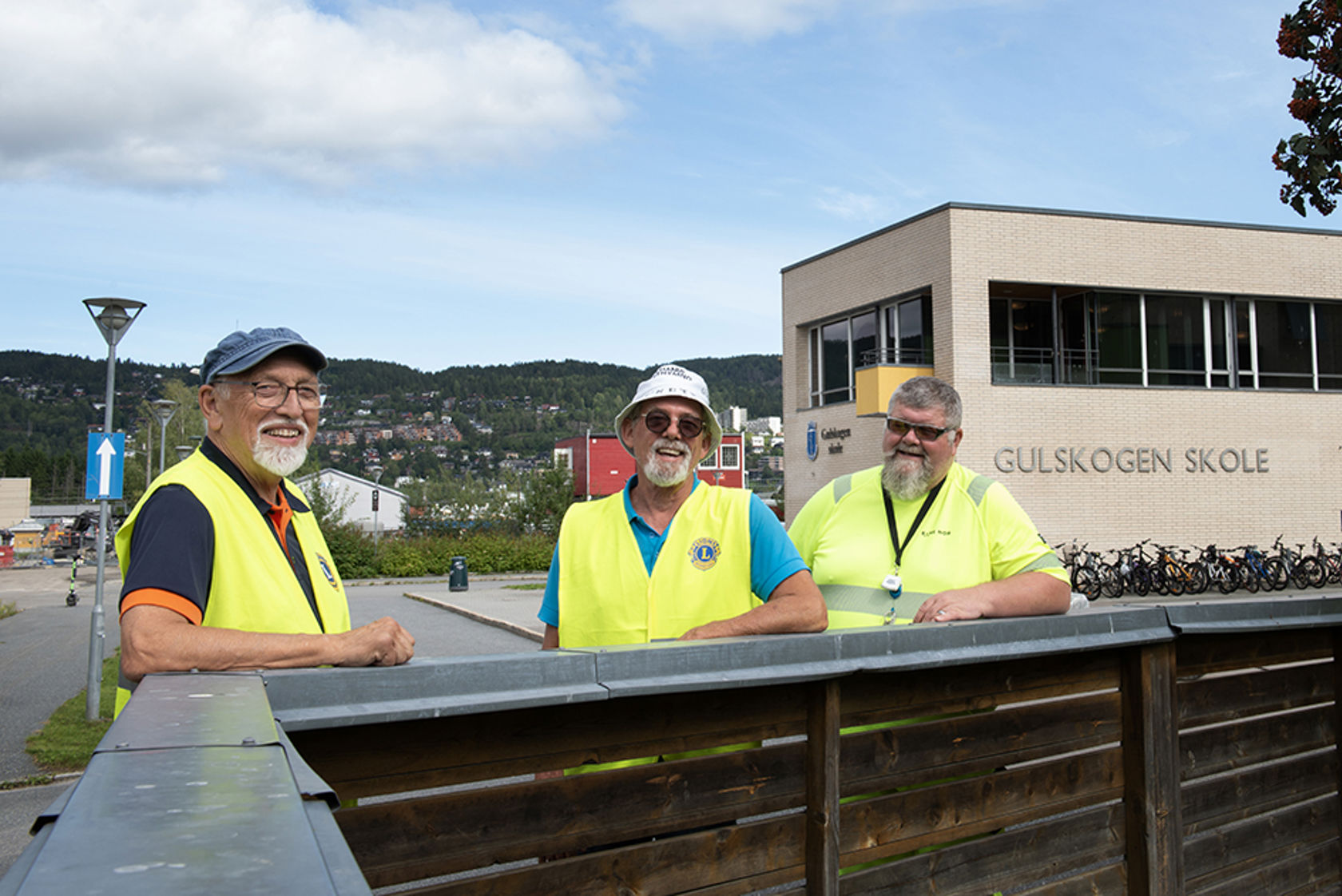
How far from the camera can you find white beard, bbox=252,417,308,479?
264cm

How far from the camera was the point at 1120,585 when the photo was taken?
72.4ft

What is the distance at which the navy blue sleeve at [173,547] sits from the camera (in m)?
2.15

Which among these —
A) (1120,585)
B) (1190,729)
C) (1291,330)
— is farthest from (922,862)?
(1291,330)

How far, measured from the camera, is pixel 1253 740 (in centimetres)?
341

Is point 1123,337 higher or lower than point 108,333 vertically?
higher

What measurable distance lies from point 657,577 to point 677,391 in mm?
601

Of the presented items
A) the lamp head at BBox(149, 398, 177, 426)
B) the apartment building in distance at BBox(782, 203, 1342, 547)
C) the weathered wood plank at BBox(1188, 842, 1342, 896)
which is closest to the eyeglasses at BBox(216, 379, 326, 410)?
the weathered wood plank at BBox(1188, 842, 1342, 896)

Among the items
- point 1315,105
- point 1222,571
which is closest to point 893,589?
point 1315,105

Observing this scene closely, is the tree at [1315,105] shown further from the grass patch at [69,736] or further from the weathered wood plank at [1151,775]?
the grass patch at [69,736]

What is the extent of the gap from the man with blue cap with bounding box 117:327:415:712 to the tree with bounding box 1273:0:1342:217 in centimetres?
533

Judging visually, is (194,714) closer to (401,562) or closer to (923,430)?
(923,430)

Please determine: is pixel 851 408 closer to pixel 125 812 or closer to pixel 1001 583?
pixel 1001 583

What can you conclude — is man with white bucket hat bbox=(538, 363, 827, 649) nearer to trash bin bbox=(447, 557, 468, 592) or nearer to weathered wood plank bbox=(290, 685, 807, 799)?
weathered wood plank bbox=(290, 685, 807, 799)

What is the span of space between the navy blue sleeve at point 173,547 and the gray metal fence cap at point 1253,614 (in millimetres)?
2492
